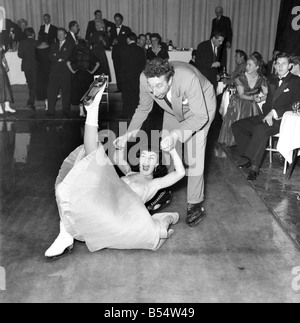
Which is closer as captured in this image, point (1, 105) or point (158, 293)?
point (158, 293)

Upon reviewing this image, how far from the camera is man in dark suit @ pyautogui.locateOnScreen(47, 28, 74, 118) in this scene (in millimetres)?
7398

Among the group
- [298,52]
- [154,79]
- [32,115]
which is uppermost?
[154,79]

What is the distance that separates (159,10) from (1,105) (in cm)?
598

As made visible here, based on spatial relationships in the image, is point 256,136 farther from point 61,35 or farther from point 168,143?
point 61,35

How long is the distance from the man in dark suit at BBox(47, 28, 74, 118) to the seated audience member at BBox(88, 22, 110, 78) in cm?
67

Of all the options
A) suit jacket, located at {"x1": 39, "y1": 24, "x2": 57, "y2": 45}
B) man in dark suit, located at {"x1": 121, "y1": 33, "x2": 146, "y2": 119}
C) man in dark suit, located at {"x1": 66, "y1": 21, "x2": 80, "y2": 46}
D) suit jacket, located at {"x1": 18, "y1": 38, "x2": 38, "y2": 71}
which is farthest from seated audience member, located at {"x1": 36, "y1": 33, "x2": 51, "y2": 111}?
man in dark suit, located at {"x1": 121, "y1": 33, "x2": 146, "y2": 119}

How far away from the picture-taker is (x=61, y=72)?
752 centimetres

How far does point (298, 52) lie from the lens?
10.4 metres

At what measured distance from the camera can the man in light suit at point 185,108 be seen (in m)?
2.75

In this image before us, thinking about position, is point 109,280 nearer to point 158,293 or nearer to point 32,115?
point 158,293

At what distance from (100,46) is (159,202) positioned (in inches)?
214

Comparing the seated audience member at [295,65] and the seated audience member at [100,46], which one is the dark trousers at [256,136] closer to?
the seated audience member at [295,65]

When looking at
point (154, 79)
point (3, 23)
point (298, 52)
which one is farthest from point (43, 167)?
point (298, 52)

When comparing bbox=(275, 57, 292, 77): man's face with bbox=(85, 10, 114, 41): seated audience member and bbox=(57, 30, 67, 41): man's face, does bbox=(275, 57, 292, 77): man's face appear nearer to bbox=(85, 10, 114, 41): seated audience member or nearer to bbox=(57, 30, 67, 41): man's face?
bbox=(57, 30, 67, 41): man's face
